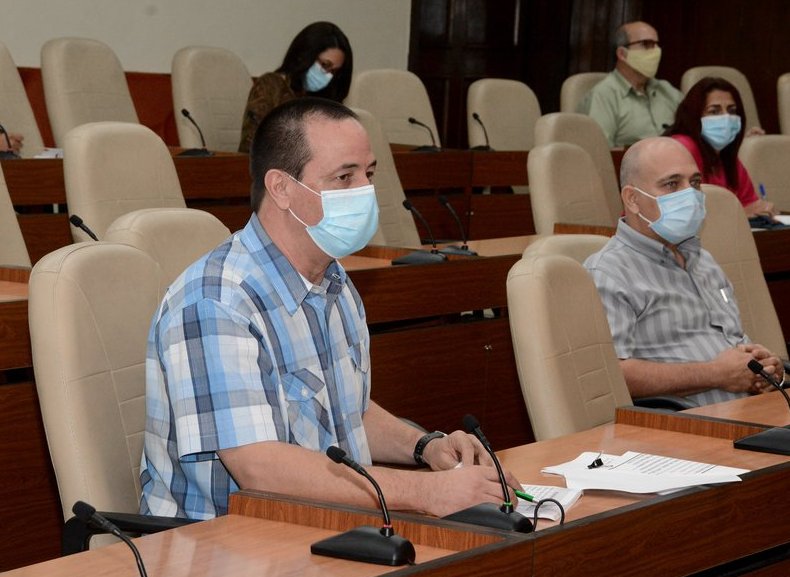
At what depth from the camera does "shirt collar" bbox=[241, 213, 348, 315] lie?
2.09m

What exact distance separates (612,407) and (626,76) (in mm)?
4066

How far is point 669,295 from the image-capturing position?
3.18 metres

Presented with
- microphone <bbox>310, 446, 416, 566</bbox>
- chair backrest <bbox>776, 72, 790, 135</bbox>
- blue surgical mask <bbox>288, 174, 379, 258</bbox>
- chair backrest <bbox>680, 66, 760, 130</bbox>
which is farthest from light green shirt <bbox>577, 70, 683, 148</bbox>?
microphone <bbox>310, 446, 416, 566</bbox>

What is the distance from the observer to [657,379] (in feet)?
9.92

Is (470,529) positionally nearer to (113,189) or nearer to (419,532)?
(419,532)

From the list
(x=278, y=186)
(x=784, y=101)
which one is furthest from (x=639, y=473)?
(x=784, y=101)

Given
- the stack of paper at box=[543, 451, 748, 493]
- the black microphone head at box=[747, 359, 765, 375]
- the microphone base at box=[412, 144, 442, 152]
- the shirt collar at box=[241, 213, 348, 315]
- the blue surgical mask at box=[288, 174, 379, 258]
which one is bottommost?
the stack of paper at box=[543, 451, 748, 493]

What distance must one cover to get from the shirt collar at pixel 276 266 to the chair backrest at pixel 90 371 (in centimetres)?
27

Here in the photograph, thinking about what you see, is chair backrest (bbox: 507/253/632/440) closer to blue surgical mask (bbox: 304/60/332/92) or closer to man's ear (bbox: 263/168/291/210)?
man's ear (bbox: 263/168/291/210)

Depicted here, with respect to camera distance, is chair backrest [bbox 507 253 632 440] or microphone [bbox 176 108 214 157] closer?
chair backrest [bbox 507 253 632 440]

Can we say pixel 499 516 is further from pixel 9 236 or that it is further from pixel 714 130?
pixel 714 130

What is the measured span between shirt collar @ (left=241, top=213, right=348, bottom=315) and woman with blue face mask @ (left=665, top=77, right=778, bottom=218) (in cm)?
274

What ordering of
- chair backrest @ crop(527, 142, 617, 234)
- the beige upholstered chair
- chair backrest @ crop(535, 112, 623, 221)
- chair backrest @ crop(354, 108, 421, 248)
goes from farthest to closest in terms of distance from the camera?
chair backrest @ crop(535, 112, 623, 221), the beige upholstered chair, chair backrest @ crop(354, 108, 421, 248), chair backrest @ crop(527, 142, 617, 234)

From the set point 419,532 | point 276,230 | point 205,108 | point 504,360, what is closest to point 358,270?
point 504,360
